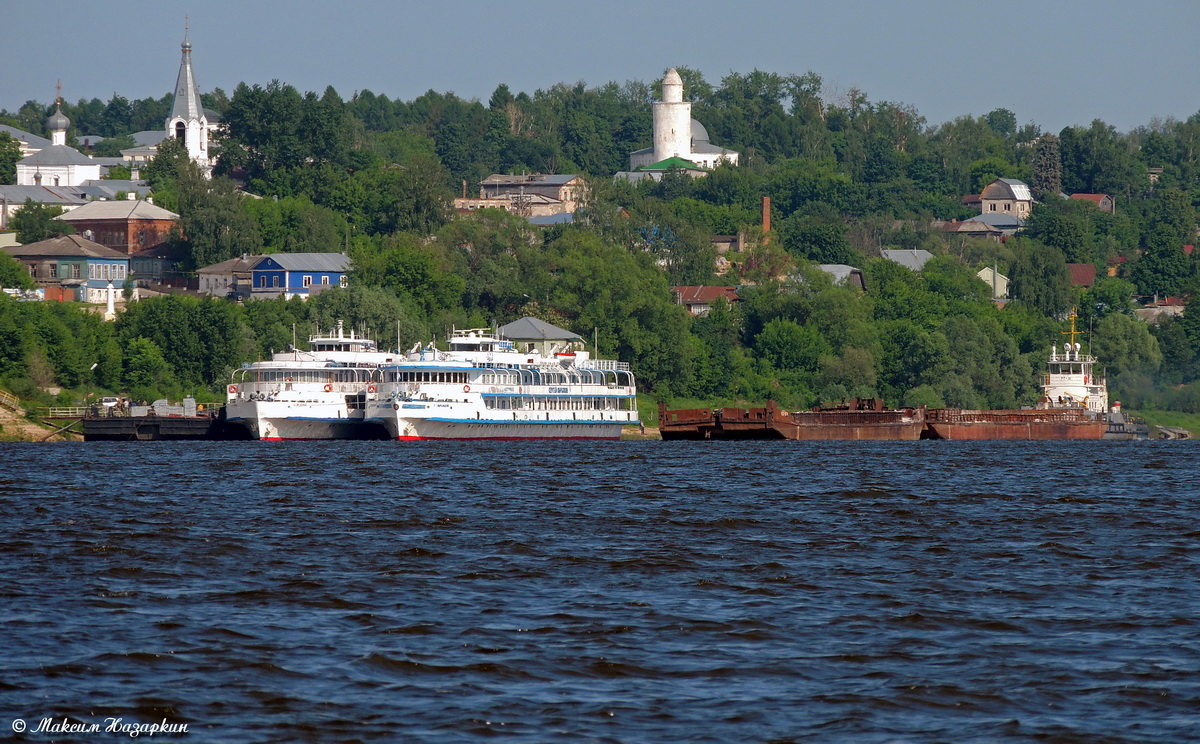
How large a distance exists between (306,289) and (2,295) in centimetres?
2466

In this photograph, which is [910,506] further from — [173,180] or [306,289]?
[173,180]

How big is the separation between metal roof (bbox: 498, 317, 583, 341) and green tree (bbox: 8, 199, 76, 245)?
39.4m

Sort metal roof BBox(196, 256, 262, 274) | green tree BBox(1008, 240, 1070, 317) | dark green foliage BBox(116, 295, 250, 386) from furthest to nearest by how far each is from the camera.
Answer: green tree BBox(1008, 240, 1070, 317), metal roof BBox(196, 256, 262, 274), dark green foliage BBox(116, 295, 250, 386)

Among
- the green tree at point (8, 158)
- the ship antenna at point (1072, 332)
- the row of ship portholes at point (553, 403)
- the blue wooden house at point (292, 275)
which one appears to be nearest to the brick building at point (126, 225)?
the blue wooden house at point (292, 275)

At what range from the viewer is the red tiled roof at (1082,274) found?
152 meters

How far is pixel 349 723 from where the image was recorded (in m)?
17.1

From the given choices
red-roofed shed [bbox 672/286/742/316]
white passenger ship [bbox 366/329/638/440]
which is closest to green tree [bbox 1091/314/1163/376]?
red-roofed shed [bbox 672/286/742/316]

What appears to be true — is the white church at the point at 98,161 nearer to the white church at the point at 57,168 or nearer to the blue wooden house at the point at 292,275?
the white church at the point at 57,168

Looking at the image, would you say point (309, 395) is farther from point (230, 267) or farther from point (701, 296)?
point (701, 296)

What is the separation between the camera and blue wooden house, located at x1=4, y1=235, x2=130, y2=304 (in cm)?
11500

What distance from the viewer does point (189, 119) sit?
169 meters

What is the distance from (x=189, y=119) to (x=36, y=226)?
146ft

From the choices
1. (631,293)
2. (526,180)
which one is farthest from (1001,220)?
(631,293)

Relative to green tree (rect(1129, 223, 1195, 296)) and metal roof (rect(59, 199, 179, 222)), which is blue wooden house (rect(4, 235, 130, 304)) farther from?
green tree (rect(1129, 223, 1195, 296))
